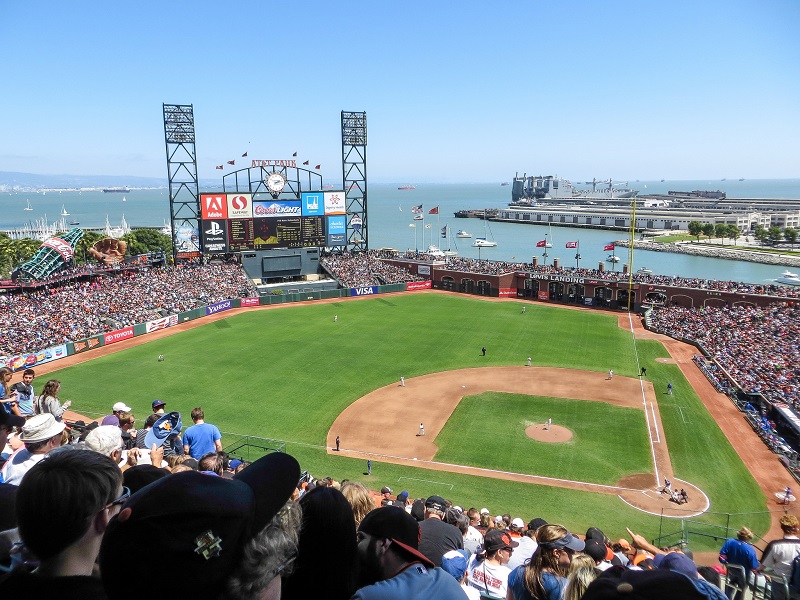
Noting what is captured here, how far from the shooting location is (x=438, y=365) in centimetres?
3594

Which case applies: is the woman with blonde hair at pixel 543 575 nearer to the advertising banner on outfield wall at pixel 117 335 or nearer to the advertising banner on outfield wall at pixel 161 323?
the advertising banner on outfield wall at pixel 117 335

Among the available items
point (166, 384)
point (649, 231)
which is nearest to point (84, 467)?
point (166, 384)

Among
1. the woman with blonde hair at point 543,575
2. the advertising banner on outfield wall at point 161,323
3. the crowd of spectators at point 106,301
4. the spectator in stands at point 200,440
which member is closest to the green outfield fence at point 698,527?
the woman with blonde hair at point 543,575

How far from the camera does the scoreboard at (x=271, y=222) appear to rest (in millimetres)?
55250

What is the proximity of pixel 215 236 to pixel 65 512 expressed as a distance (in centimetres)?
5611

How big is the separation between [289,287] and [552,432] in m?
37.1

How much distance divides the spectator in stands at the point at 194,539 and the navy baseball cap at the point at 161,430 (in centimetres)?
922

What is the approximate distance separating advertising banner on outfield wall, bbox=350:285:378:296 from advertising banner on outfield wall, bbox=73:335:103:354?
24775 millimetres

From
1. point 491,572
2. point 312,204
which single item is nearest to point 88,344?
point 312,204

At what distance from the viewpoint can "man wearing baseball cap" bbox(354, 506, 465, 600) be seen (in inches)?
105

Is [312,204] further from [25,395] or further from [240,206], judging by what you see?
[25,395]

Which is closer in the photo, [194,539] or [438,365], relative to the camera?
[194,539]

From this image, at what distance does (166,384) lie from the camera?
31.6m

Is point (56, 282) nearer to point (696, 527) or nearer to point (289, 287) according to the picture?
point (289, 287)
